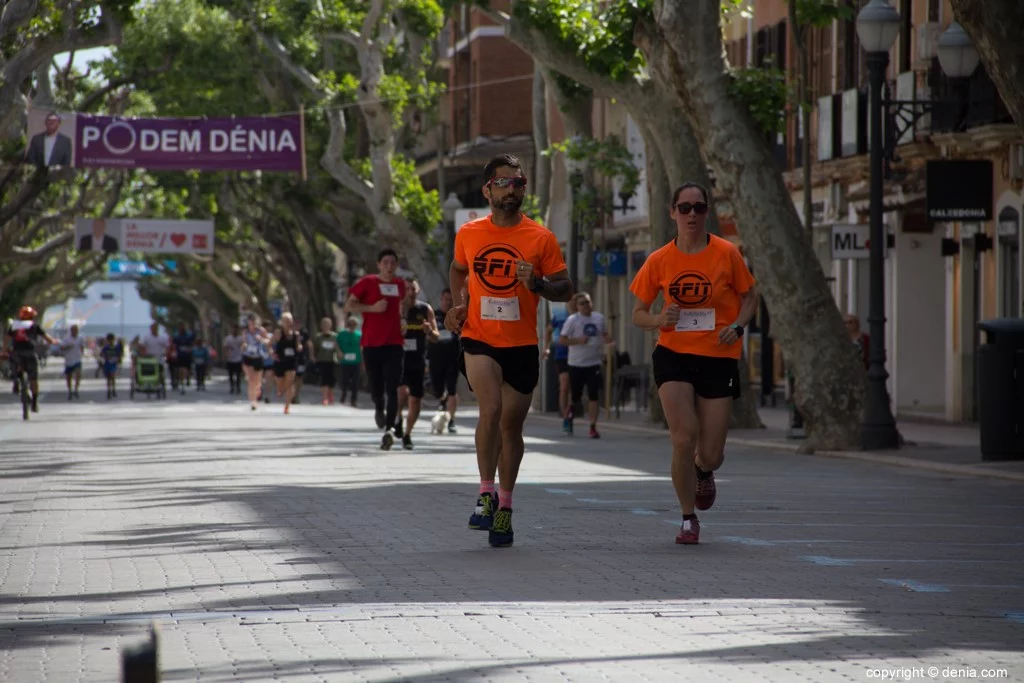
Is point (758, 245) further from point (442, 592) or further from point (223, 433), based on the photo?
point (442, 592)

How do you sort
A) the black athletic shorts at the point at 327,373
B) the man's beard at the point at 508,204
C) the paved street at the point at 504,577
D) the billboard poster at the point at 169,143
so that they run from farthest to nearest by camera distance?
the black athletic shorts at the point at 327,373
the billboard poster at the point at 169,143
the man's beard at the point at 508,204
the paved street at the point at 504,577

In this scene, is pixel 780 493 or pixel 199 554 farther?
pixel 780 493

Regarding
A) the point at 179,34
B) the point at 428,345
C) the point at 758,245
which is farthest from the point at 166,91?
the point at 758,245

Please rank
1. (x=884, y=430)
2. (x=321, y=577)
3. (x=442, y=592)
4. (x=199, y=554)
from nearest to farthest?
1. (x=442, y=592)
2. (x=321, y=577)
3. (x=199, y=554)
4. (x=884, y=430)

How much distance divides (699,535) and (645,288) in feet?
4.55

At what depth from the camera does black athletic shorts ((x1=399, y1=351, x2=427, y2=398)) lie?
22219 mm

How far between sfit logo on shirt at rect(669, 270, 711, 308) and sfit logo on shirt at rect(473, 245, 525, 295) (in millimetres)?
877

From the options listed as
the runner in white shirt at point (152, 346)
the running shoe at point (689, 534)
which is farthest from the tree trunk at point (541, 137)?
the running shoe at point (689, 534)

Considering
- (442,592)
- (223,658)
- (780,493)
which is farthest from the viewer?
(780,493)

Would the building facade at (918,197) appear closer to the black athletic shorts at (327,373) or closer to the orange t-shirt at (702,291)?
the black athletic shorts at (327,373)

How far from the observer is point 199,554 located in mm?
10484

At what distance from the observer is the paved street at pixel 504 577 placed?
22.8 ft

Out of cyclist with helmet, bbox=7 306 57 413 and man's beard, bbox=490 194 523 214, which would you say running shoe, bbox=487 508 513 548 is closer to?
man's beard, bbox=490 194 523 214

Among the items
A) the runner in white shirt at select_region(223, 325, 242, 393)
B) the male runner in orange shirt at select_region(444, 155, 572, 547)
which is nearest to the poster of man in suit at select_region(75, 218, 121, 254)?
the runner in white shirt at select_region(223, 325, 242, 393)
